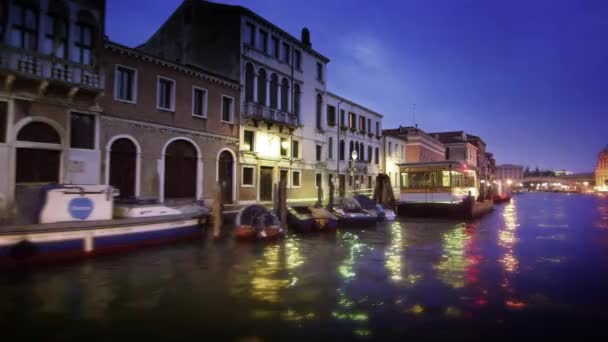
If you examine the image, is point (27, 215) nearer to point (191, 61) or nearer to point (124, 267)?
point (124, 267)

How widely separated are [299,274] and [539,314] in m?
4.93

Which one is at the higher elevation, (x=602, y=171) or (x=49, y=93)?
(x=602, y=171)

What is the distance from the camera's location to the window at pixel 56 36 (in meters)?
14.4

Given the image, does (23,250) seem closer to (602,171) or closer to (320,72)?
(320,72)

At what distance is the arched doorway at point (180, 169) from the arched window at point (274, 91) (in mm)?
7190

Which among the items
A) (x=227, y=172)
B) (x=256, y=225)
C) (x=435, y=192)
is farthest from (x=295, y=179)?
(x=256, y=225)

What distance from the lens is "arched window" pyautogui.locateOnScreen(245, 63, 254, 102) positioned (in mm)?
23453

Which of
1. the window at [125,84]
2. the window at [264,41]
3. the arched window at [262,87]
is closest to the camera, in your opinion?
the window at [125,84]

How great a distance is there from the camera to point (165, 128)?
734 inches

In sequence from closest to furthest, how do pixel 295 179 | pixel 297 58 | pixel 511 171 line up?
1. pixel 295 179
2. pixel 297 58
3. pixel 511 171

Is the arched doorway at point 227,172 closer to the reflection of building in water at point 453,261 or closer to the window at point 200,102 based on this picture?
the window at point 200,102

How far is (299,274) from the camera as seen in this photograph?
377 inches

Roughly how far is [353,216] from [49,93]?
1320cm

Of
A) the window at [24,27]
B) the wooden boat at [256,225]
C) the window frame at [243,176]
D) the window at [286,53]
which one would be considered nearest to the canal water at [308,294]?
the wooden boat at [256,225]
